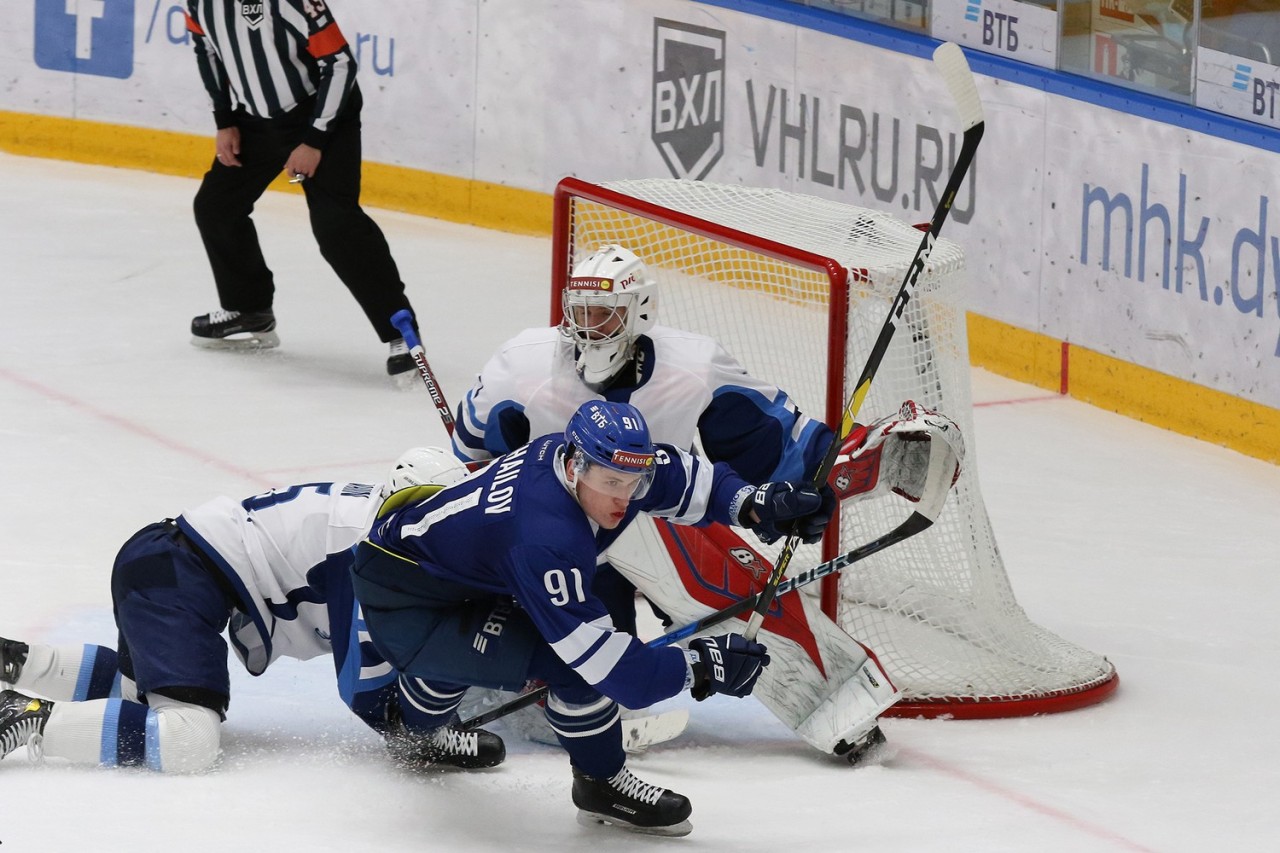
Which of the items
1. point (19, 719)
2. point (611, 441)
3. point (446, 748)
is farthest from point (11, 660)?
point (611, 441)

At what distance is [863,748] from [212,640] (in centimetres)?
117

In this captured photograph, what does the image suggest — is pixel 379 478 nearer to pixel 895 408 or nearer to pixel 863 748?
pixel 895 408

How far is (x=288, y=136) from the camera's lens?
640 centimetres

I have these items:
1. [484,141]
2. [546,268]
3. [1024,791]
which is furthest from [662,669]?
[484,141]

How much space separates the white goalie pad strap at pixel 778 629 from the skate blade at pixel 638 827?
0.42 metres

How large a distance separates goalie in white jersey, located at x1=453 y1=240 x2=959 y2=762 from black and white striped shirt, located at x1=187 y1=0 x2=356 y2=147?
255 cm

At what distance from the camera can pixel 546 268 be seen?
7719mm

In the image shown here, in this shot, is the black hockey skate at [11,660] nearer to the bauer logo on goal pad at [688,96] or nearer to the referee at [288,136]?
the referee at [288,136]

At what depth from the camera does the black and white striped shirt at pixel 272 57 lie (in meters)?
6.15

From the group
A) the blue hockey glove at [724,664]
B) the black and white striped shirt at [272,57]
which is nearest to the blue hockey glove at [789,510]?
the blue hockey glove at [724,664]

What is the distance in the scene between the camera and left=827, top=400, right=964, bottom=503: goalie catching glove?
3691 millimetres

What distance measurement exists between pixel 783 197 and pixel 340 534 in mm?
1597

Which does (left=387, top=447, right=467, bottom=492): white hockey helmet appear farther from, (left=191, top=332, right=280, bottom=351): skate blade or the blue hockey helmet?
(left=191, top=332, right=280, bottom=351): skate blade

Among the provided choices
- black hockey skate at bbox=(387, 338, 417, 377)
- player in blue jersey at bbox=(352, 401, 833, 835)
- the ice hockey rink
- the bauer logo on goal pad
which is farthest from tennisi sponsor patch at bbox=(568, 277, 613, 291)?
the bauer logo on goal pad
